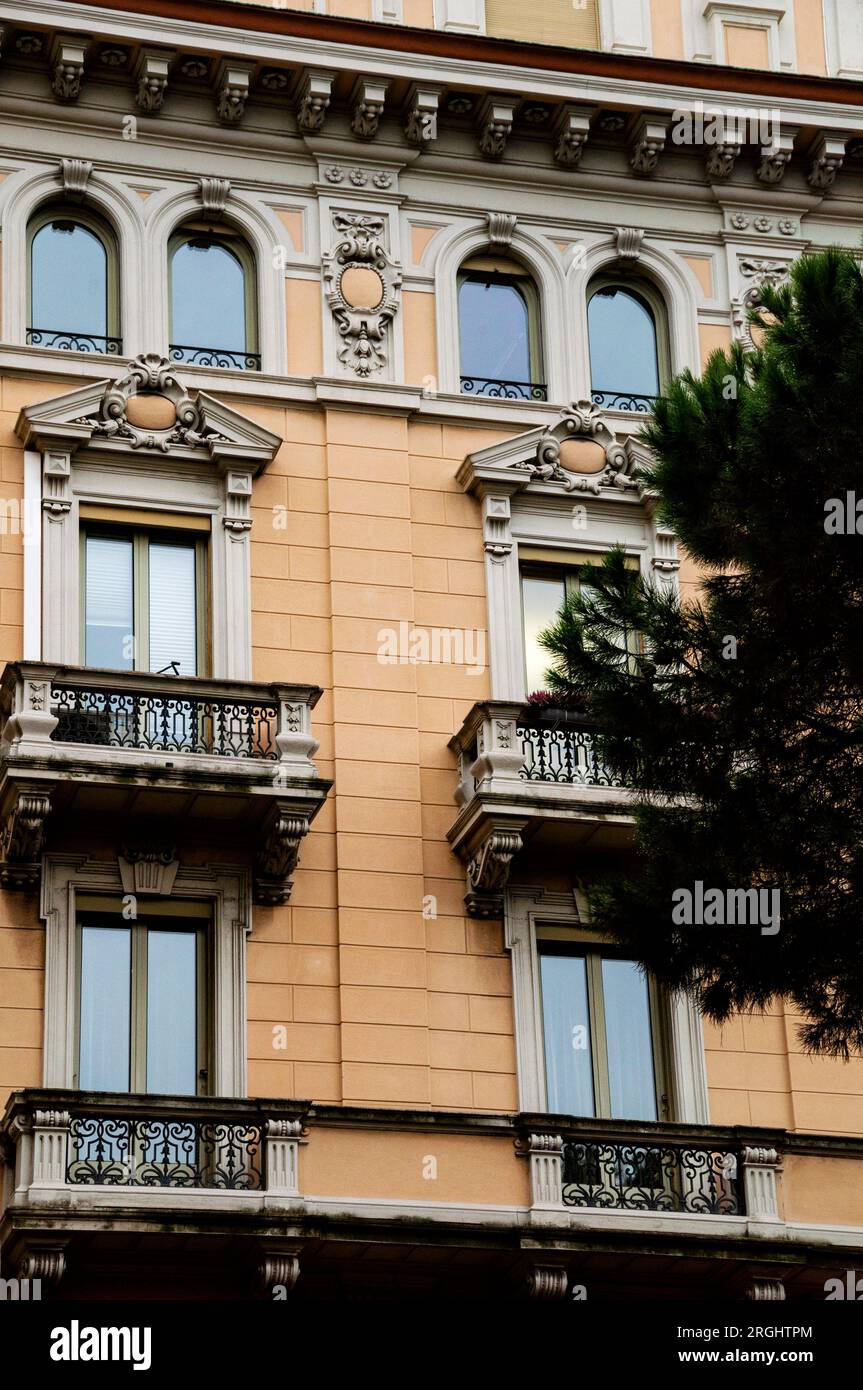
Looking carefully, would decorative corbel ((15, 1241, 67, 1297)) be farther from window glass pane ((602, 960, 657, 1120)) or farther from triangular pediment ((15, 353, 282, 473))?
triangular pediment ((15, 353, 282, 473))

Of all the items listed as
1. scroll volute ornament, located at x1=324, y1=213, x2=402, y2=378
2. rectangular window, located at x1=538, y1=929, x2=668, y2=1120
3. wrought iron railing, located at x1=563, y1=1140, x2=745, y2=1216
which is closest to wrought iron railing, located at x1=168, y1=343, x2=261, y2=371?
scroll volute ornament, located at x1=324, y1=213, x2=402, y2=378

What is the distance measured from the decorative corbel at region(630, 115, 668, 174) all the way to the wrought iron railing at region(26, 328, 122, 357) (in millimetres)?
6293

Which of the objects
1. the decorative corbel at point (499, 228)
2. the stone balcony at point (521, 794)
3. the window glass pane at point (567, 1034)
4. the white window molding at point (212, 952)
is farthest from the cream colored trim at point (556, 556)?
the white window molding at point (212, 952)

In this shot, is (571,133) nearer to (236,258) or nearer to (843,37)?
(843,37)

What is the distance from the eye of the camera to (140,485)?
95.5 feet

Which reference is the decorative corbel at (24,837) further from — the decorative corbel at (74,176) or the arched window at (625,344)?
the arched window at (625,344)

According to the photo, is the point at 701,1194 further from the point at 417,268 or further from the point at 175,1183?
the point at 417,268

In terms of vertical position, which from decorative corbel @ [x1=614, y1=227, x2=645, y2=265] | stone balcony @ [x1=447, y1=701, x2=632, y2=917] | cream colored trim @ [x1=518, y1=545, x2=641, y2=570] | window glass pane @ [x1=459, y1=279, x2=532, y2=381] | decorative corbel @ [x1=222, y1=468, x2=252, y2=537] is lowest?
stone balcony @ [x1=447, y1=701, x2=632, y2=917]

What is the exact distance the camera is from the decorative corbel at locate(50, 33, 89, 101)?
30094mm

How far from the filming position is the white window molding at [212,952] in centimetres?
2652

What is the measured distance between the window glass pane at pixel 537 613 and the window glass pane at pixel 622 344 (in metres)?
2.44

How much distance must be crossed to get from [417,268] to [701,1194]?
34.1 feet
